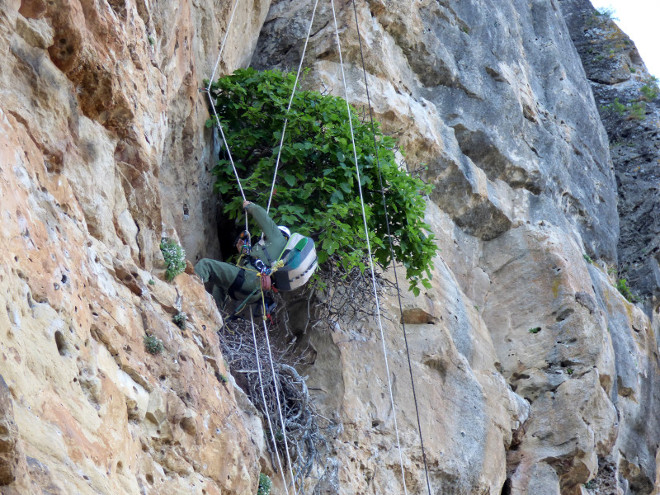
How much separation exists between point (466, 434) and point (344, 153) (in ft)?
9.92

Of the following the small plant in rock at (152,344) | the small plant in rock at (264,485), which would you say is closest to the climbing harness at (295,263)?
the small plant in rock at (264,485)

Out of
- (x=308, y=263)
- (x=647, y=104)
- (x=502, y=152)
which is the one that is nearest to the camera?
(x=308, y=263)

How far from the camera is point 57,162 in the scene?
5207mm

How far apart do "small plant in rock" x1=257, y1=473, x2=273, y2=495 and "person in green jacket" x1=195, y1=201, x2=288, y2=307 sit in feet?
5.31

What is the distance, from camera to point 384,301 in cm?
900

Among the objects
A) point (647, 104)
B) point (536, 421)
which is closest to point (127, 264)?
point (536, 421)

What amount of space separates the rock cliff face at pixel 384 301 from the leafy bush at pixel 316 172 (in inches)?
13.6

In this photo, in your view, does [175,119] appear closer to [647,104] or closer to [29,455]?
[29,455]

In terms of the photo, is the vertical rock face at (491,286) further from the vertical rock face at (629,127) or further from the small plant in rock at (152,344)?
the small plant in rock at (152,344)

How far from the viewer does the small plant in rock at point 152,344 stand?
540 cm

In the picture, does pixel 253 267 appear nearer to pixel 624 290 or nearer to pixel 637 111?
pixel 624 290

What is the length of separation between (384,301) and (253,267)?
6.16 ft

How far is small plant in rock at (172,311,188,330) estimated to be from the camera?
6012mm

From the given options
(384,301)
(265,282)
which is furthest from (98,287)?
(384,301)
